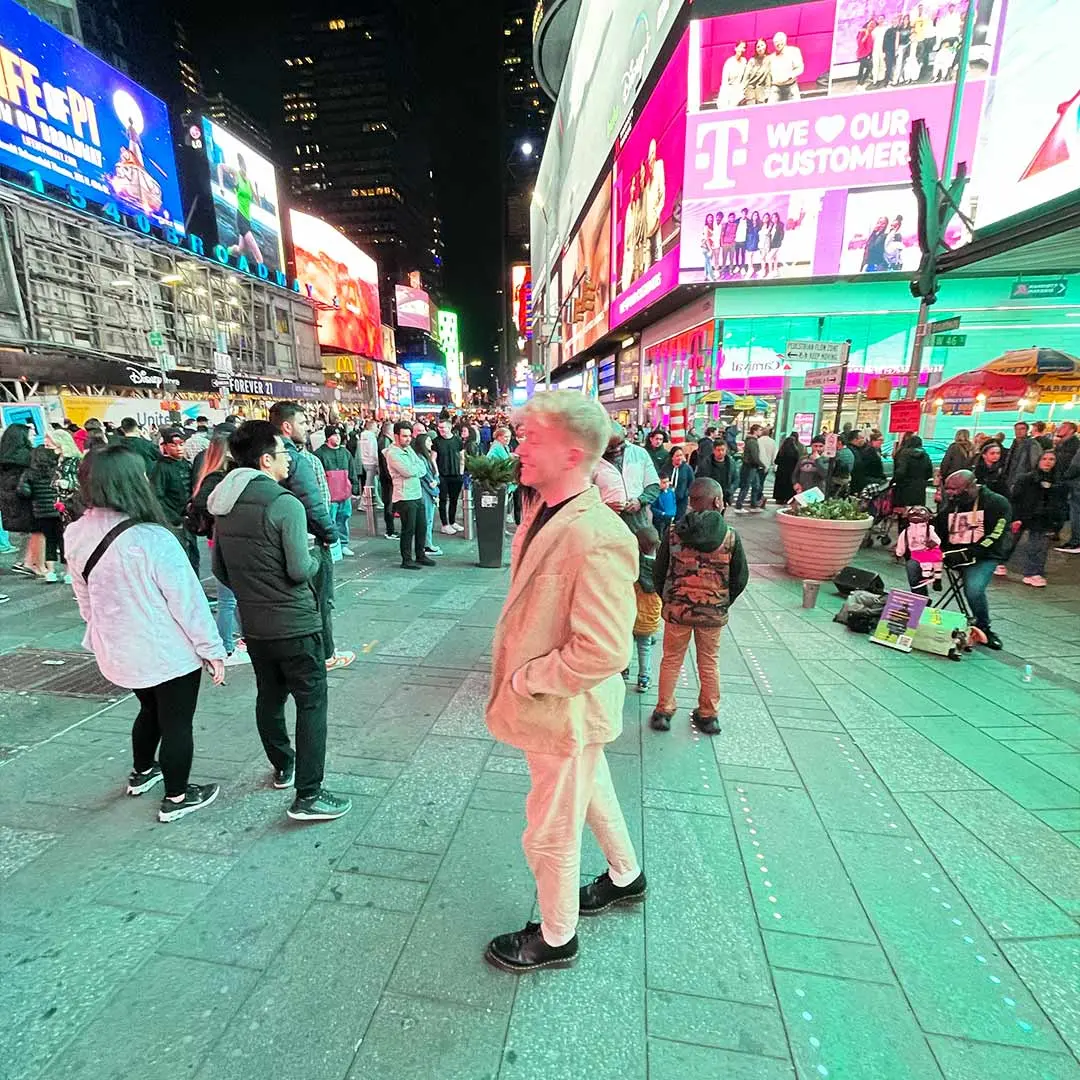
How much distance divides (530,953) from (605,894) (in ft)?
1.35

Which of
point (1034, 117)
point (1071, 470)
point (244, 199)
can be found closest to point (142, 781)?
point (1071, 470)

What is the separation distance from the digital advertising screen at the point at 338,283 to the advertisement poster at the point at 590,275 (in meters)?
19.2

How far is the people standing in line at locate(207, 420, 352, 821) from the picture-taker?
2518 millimetres

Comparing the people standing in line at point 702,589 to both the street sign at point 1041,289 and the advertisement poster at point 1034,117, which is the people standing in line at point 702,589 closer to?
the advertisement poster at point 1034,117

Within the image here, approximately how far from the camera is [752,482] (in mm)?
12578

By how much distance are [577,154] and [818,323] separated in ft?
86.5

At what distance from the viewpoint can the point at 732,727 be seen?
372 cm

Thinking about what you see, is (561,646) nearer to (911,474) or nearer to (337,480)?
(337,480)

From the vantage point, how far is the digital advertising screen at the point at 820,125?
51.3 ft

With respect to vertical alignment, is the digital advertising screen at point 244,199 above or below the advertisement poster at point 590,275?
above

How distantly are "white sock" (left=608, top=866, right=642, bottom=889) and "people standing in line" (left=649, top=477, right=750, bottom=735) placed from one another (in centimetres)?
150

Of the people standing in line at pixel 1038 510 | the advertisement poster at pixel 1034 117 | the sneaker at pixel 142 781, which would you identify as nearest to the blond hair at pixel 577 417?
the sneaker at pixel 142 781

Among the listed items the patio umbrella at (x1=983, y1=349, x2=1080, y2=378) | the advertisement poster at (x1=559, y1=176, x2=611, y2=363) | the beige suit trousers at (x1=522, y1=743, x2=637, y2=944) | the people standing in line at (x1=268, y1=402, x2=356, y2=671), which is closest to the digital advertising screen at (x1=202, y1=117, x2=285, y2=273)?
the advertisement poster at (x1=559, y1=176, x2=611, y2=363)

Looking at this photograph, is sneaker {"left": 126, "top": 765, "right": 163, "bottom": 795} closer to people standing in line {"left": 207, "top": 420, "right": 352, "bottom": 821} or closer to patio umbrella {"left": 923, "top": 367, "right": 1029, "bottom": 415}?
people standing in line {"left": 207, "top": 420, "right": 352, "bottom": 821}
